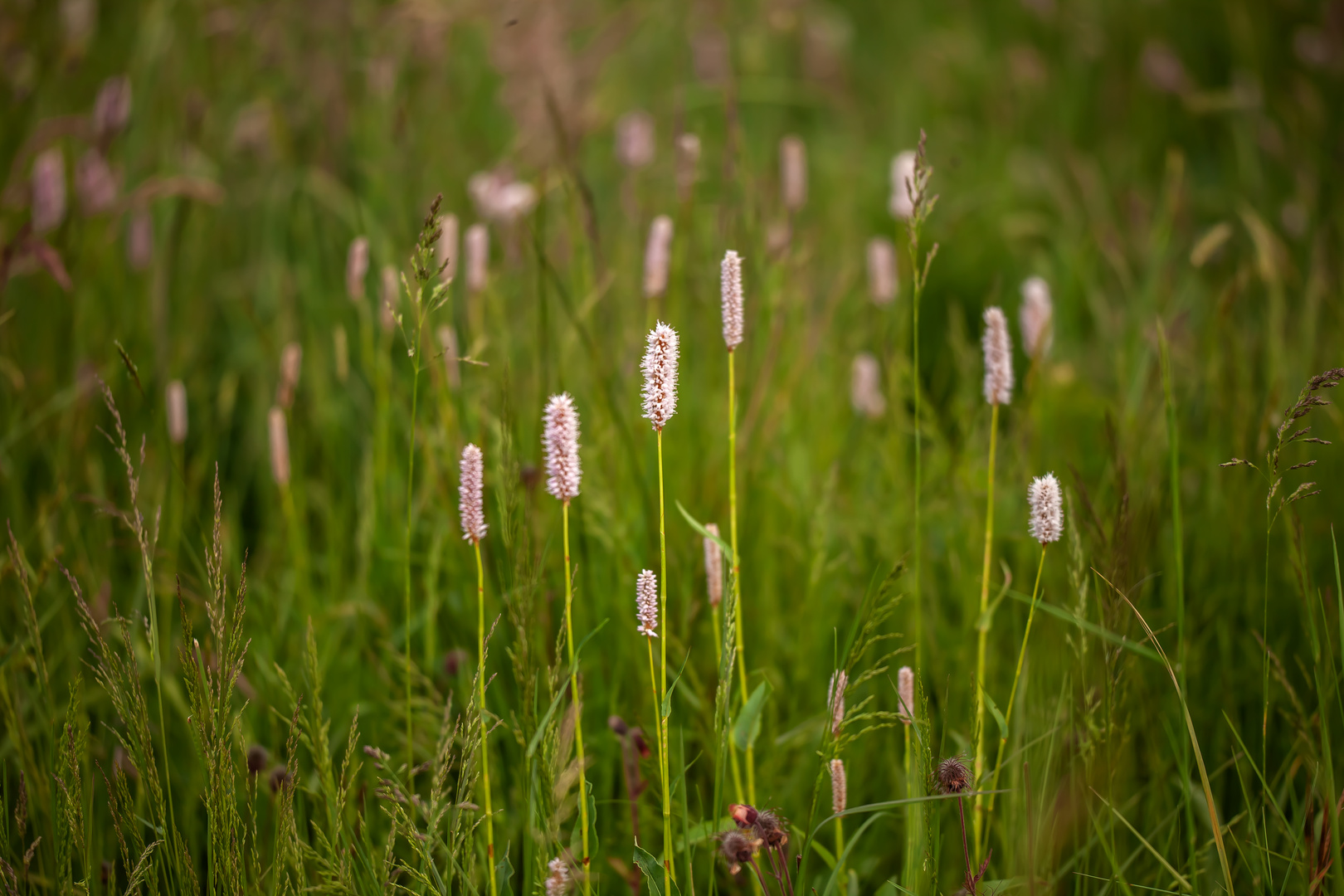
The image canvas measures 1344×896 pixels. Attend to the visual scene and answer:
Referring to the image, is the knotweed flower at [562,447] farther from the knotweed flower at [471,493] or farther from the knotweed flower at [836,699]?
the knotweed flower at [836,699]

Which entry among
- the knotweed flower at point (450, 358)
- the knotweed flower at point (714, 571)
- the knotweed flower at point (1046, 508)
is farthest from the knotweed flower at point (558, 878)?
the knotweed flower at point (450, 358)

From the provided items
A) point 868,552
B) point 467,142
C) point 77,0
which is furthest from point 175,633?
point 467,142

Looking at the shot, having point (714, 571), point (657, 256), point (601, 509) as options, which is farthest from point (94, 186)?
point (714, 571)

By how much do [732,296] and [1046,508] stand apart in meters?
0.41

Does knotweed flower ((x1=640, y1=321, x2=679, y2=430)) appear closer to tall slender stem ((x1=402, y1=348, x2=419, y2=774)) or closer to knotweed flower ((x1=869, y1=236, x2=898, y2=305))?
tall slender stem ((x1=402, y1=348, x2=419, y2=774))

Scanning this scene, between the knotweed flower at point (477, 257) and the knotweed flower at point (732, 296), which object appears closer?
the knotweed flower at point (732, 296)

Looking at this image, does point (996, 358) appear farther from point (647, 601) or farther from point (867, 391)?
point (867, 391)

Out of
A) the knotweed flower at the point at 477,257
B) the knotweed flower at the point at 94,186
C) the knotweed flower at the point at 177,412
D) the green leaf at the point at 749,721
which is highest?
the knotweed flower at the point at 94,186

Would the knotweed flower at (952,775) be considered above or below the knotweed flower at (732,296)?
below

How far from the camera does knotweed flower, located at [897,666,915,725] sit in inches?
40.1

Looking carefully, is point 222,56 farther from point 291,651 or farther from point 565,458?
point 565,458

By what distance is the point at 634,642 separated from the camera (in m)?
1.49

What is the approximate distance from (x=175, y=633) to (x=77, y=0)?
6.27ft

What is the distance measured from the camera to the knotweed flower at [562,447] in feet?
2.88
